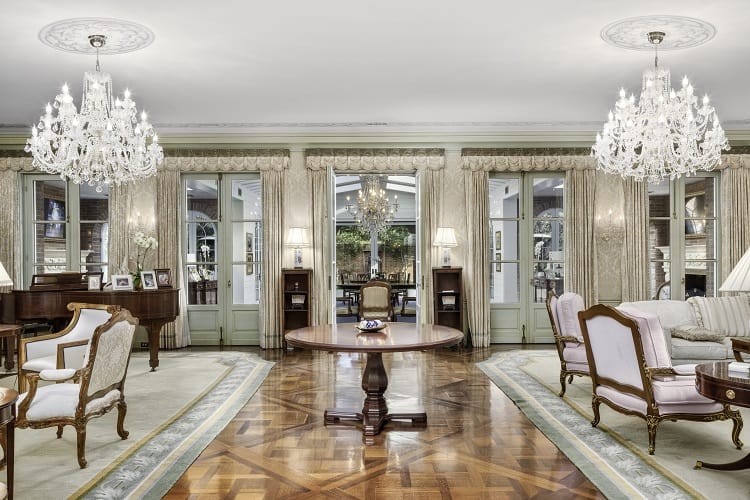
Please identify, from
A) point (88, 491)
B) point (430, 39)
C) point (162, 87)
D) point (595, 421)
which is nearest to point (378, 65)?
point (430, 39)

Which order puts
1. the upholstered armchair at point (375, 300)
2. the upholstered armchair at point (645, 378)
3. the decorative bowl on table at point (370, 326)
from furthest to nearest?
1. the upholstered armchair at point (375, 300)
2. the decorative bowl on table at point (370, 326)
3. the upholstered armchair at point (645, 378)

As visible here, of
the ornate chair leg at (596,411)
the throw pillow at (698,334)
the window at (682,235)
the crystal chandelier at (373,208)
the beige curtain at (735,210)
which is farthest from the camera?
the crystal chandelier at (373,208)

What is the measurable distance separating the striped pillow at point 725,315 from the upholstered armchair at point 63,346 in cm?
544

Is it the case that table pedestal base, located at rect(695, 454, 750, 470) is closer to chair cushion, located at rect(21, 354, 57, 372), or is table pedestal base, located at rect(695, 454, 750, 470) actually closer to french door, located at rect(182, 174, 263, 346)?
chair cushion, located at rect(21, 354, 57, 372)

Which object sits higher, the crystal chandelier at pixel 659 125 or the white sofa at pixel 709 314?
the crystal chandelier at pixel 659 125

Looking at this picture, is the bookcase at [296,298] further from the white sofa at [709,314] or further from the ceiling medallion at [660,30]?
the ceiling medallion at [660,30]

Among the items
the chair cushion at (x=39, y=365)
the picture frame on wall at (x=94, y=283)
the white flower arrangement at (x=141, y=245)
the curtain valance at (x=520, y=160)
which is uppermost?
the curtain valance at (x=520, y=160)

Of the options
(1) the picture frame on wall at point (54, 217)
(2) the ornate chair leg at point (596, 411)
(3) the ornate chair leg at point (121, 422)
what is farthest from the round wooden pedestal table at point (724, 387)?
(1) the picture frame on wall at point (54, 217)

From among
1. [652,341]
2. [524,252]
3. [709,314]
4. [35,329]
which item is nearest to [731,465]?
[652,341]

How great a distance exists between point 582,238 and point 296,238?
3.96 m

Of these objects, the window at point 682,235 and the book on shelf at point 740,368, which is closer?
the book on shelf at point 740,368

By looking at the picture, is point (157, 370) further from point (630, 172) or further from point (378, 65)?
point (630, 172)

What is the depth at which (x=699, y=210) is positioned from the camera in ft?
28.2

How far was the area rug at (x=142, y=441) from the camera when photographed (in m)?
3.25
